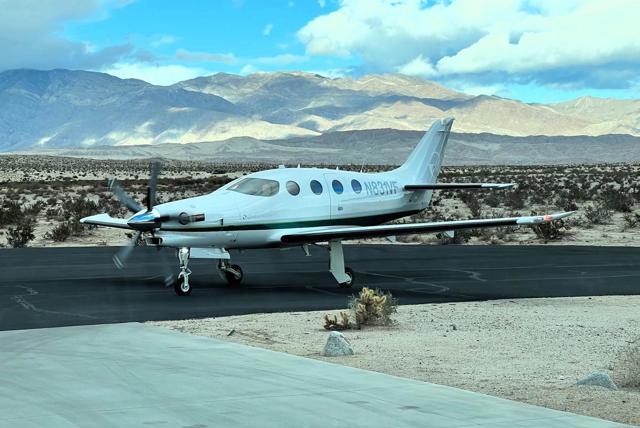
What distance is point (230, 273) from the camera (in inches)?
855

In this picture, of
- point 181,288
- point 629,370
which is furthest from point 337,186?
point 629,370

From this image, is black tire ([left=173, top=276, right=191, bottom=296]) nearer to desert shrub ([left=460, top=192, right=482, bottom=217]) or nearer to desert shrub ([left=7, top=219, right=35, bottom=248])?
desert shrub ([left=7, top=219, right=35, bottom=248])

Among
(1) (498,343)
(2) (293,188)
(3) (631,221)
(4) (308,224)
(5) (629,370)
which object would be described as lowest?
(1) (498,343)

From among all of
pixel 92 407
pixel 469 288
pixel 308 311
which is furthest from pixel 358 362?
pixel 469 288

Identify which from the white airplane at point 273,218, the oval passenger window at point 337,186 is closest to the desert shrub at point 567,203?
the white airplane at point 273,218

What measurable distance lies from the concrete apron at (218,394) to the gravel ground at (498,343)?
697 mm

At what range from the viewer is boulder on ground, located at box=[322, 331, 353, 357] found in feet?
39.5

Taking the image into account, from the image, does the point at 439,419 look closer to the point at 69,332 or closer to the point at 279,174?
the point at 69,332

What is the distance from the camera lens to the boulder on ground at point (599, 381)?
10.0 meters

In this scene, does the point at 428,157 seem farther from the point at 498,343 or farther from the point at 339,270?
the point at 498,343

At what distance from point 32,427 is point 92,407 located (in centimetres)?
83

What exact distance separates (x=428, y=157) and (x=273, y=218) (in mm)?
7752

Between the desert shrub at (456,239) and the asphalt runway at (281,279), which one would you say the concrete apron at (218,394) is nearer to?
the asphalt runway at (281,279)

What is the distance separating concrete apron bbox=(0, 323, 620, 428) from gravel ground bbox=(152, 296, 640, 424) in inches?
27.4
